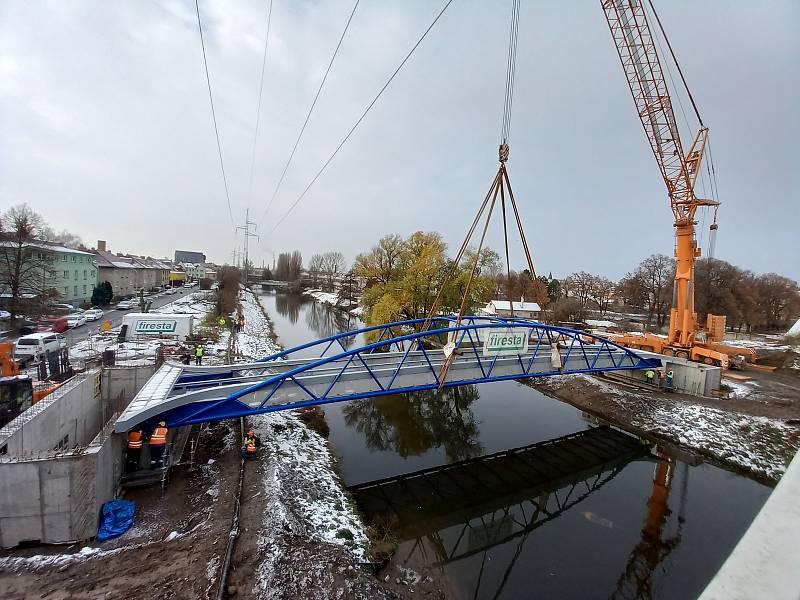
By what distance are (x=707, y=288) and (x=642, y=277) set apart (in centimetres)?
769

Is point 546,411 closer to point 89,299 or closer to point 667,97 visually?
point 667,97

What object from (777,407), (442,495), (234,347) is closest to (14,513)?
(442,495)

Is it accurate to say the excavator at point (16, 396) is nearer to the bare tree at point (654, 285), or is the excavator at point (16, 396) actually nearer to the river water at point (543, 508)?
the river water at point (543, 508)

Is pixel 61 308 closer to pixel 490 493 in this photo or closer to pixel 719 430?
pixel 490 493

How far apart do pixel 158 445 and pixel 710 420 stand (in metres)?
20.5

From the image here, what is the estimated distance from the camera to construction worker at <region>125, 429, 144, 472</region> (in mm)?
8977

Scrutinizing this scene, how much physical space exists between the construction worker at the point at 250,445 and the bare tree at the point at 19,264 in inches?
1019

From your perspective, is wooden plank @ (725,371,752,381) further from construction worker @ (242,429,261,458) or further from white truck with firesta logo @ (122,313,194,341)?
white truck with firesta logo @ (122,313,194,341)

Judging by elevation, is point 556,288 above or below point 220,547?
above

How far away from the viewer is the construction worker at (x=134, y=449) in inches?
353

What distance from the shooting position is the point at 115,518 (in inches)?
308

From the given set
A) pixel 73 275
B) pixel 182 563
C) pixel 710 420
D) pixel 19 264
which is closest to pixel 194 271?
pixel 73 275

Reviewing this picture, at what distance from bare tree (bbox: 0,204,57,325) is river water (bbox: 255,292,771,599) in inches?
1047

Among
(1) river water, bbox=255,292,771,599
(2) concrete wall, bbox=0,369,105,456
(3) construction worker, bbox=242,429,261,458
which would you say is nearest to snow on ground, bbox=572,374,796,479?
(1) river water, bbox=255,292,771,599
